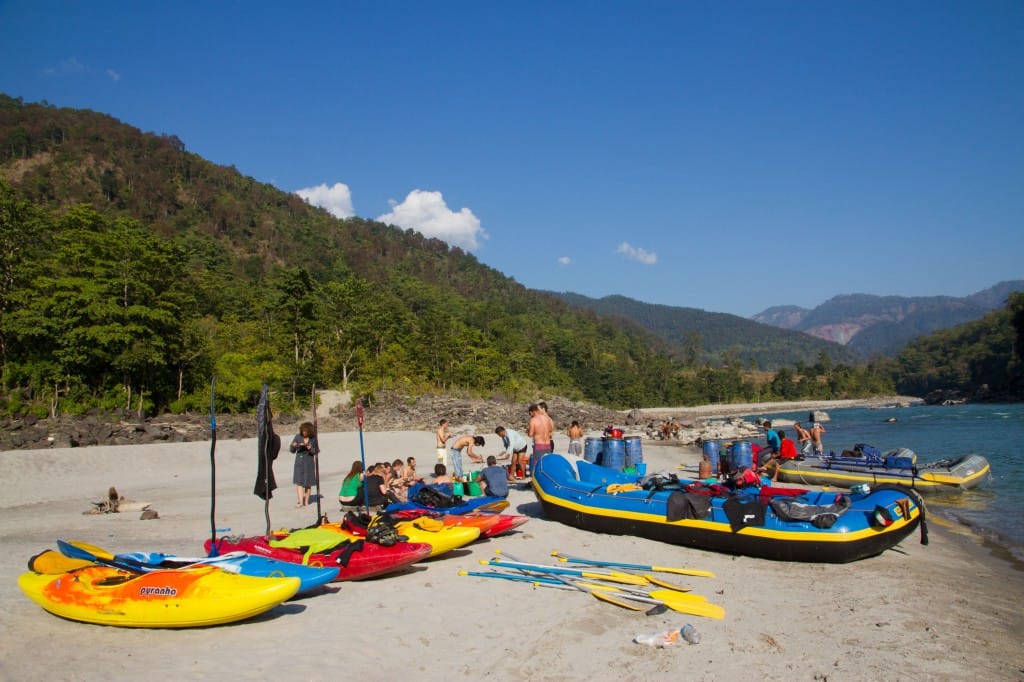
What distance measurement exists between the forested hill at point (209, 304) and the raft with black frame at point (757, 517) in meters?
23.5

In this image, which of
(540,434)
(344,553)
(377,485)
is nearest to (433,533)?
(344,553)

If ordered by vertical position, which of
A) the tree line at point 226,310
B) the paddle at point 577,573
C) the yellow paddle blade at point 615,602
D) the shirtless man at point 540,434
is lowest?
the yellow paddle blade at point 615,602

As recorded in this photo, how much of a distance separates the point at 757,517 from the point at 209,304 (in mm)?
54034

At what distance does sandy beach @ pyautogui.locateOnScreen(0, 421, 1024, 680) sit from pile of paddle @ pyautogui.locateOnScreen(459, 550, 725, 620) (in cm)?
15

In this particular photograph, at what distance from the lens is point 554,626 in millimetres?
6340

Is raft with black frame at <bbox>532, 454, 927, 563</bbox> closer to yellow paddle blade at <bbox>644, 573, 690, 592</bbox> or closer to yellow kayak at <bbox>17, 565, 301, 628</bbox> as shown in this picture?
yellow paddle blade at <bbox>644, 573, 690, 592</bbox>

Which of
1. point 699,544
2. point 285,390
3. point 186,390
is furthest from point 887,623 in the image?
point 285,390

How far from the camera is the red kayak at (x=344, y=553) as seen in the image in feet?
25.0

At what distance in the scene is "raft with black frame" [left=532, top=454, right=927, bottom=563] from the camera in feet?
28.7

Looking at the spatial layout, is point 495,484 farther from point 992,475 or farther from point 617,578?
point 992,475

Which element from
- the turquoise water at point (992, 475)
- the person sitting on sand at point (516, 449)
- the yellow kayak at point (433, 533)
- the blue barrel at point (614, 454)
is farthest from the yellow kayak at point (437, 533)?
the turquoise water at point (992, 475)

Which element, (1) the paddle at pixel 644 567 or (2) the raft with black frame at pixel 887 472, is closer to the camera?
(1) the paddle at pixel 644 567

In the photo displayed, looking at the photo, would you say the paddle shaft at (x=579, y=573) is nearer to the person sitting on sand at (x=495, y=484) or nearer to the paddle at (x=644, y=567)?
the paddle at (x=644, y=567)

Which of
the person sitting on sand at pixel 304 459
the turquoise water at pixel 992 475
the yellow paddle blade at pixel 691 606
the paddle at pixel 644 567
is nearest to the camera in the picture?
the yellow paddle blade at pixel 691 606
